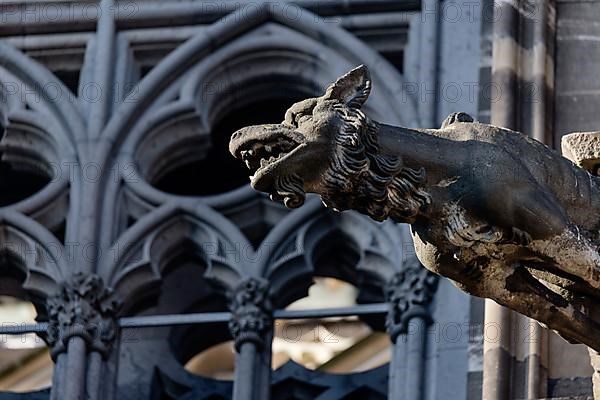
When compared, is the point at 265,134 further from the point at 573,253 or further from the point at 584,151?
the point at 584,151

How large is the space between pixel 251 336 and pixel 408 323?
27.9 inches

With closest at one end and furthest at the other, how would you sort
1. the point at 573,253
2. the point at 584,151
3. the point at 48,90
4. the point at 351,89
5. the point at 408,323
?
the point at 351,89 → the point at 573,253 → the point at 584,151 → the point at 408,323 → the point at 48,90

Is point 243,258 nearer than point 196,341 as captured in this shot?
Result: Yes

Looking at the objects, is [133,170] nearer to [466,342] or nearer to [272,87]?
[272,87]

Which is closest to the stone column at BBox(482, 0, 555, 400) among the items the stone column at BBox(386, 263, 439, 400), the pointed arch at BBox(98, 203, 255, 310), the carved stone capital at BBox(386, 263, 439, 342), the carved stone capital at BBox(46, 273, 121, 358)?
the stone column at BBox(386, 263, 439, 400)

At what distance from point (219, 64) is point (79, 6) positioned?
781mm

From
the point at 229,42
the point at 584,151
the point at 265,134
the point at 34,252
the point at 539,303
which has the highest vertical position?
the point at 229,42

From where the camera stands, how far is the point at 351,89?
12477mm

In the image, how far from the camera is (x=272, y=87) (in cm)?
1875

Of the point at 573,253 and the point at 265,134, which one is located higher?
the point at 265,134

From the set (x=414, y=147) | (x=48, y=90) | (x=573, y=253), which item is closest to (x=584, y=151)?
(x=573, y=253)

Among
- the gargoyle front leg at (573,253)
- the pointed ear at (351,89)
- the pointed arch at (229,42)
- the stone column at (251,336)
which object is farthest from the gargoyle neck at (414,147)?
the pointed arch at (229,42)

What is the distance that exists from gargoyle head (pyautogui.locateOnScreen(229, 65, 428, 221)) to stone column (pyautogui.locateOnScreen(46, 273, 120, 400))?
200 inches

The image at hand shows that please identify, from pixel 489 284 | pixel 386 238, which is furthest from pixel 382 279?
pixel 489 284
